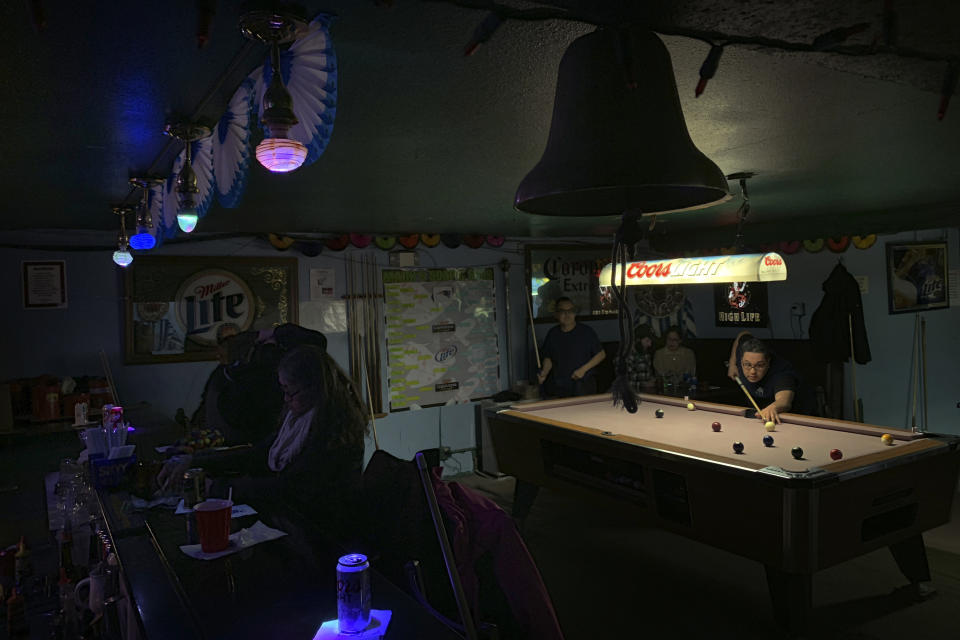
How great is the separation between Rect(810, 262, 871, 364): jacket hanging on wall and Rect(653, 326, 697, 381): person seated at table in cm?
126

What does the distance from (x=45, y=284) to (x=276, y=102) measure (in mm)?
4965

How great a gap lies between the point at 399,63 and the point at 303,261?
457 cm

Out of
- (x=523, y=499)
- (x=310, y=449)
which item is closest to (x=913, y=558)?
(x=523, y=499)

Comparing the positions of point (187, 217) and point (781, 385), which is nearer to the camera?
point (187, 217)

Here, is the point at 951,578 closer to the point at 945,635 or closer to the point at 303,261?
the point at 945,635

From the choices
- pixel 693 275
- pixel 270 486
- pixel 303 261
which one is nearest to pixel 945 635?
pixel 693 275

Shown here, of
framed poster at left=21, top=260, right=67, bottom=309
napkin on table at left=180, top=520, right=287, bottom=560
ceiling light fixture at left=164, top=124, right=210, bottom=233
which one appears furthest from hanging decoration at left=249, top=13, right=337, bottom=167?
Result: framed poster at left=21, top=260, right=67, bottom=309

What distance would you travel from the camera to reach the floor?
337 centimetres

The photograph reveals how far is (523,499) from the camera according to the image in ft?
16.5

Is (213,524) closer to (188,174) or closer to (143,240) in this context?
(188,174)

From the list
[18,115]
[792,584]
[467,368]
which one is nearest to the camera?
[18,115]

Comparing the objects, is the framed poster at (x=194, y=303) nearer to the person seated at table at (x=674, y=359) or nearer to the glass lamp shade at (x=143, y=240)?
the glass lamp shade at (x=143, y=240)

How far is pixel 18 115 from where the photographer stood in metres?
2.11

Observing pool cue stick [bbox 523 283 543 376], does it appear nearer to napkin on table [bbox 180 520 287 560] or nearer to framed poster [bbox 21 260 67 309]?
framed poster [bbox 21 260 67 309]
